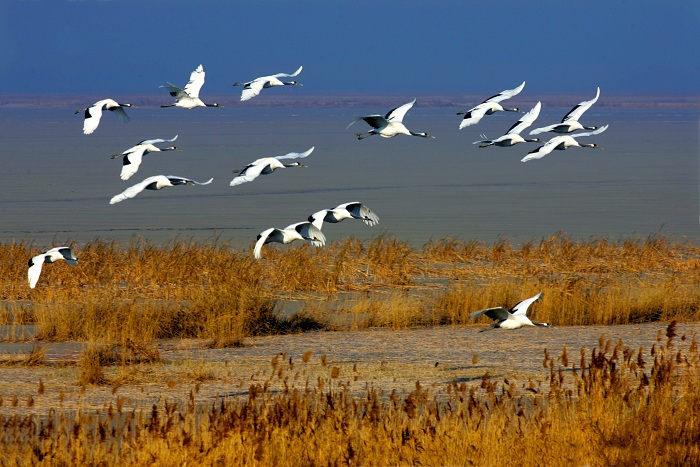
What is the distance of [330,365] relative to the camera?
12.6m

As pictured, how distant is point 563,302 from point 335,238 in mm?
13686

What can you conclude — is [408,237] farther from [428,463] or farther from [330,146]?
[330,146]

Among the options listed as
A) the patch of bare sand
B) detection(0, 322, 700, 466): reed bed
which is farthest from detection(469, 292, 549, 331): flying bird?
detection(0, 322, 700, 466): reed bed

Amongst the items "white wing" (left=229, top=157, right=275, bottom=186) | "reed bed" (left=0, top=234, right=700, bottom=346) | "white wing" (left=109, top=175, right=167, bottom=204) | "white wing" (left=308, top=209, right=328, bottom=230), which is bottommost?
"reed bed" (left=0, top=234, right=700, bottom=346)

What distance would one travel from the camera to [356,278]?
67.3 feet

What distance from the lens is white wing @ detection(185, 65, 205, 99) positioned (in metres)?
18.5

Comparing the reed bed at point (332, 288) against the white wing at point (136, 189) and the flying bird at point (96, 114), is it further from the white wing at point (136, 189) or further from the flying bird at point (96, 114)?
the flying bird at point (96, 114)

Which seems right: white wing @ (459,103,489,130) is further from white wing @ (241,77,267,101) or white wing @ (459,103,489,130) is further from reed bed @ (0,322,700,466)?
reed bed @ (0,322,700,466)

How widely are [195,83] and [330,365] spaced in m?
7.58

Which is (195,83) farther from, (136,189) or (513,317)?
(513,317)

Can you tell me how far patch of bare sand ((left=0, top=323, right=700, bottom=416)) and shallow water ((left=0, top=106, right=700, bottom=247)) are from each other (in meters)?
10.3

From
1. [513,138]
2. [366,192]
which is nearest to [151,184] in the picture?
[513,138]

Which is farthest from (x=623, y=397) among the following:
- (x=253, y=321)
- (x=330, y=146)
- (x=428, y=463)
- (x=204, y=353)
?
(x=330, y=146)

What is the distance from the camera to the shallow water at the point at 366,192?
32.4 metres
